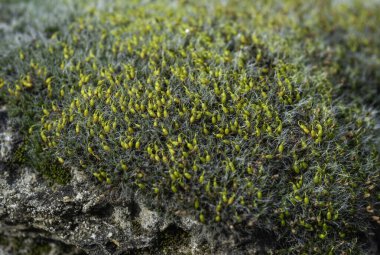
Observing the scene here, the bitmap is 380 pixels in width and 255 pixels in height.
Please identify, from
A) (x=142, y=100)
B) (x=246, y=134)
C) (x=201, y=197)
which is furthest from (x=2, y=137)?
(x=246, y=134)

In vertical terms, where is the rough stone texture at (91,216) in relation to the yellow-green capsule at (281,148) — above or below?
below

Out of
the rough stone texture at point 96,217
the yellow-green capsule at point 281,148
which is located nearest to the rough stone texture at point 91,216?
the rough stone texture at point 96,217

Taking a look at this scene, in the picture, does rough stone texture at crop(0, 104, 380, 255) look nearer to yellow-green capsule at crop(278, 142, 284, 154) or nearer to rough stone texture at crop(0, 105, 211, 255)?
rough stone texture at crop(0, 105, 211, 255)

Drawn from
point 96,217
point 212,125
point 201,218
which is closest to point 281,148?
point 212,125

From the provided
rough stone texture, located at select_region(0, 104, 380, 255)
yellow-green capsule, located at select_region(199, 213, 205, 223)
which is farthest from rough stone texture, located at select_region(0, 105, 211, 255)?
yellow-green capsule, located at select_region(199, 213, 205, 223)

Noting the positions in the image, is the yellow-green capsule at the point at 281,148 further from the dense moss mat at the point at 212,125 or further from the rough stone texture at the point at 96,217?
the rough stone texture at the point at 96,217

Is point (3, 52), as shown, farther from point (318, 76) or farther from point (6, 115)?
point (318, 76)

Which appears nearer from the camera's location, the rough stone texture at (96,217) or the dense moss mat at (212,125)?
the dense moss mat at (212,125)

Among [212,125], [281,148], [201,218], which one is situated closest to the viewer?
[201,218]

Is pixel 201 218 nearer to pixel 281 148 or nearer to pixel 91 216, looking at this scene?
pixel 281 148
